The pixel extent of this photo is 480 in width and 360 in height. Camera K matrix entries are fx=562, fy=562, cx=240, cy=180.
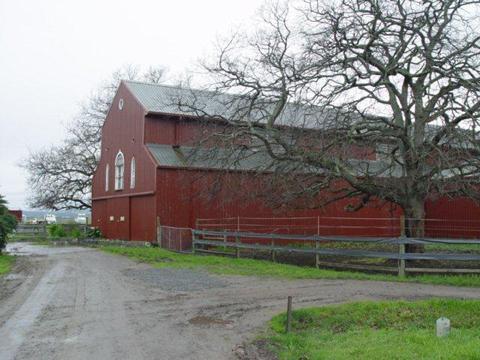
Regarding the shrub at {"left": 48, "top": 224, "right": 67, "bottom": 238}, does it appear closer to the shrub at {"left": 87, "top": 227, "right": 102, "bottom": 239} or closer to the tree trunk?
the shrub at {"left": 87, "top": 227, "right": 102, "bottom": 239}

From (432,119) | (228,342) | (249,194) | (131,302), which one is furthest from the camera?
(249,194)

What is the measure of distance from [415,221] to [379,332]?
34.8ft

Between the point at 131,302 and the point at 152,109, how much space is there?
20.3m

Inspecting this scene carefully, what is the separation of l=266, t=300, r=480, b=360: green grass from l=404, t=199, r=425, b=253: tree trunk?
7.26 meters

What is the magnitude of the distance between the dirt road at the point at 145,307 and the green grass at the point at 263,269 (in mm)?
981

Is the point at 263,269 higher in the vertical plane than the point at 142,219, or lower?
lower

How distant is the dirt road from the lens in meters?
7.93

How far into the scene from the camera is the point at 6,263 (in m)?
21.1

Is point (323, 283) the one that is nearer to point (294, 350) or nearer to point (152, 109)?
point (294, 350)

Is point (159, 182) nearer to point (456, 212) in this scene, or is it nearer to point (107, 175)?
point (107, 175)

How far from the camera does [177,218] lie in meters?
29.3

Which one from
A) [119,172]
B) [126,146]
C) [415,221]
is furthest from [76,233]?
[415,221]

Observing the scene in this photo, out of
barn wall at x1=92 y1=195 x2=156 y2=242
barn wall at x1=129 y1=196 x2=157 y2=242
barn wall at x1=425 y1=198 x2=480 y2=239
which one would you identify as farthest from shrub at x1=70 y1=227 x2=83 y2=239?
barn wall at x1=425 y1=198 x2=480 y2=239

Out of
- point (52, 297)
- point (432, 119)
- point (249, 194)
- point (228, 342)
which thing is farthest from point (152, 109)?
point (228, 342)
